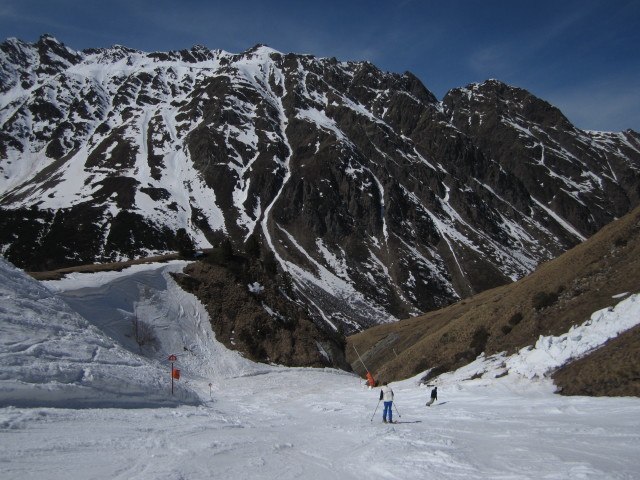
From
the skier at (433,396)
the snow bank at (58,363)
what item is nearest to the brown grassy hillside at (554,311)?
the skier at (433,396)

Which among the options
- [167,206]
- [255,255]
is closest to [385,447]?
[255,255]

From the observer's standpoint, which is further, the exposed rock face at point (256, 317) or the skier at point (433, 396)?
the exposed rock face at point (256, 317)

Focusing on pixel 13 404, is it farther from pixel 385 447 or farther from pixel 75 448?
pixel 385 447

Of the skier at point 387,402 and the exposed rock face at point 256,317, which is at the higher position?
the exposed rock face at point 256,317

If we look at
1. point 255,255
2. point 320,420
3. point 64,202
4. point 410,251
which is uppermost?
point 64,202

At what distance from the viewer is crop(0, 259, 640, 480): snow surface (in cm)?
995

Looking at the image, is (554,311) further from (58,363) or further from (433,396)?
(58,363)

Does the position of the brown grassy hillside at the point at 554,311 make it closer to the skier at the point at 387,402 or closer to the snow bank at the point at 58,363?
the skier at the point at 387,402

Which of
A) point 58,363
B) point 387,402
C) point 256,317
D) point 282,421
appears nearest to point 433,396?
point 387,402

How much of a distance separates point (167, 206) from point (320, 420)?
554ft

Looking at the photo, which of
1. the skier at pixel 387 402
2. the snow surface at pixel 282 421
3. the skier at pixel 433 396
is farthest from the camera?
the skier at pixel 433 396

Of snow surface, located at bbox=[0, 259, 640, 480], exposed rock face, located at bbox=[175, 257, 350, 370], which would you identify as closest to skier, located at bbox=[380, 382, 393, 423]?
snow surface, located at bbox=[0, 259, 640, 480]

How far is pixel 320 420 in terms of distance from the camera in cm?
1927

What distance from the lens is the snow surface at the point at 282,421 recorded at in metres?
9.95
